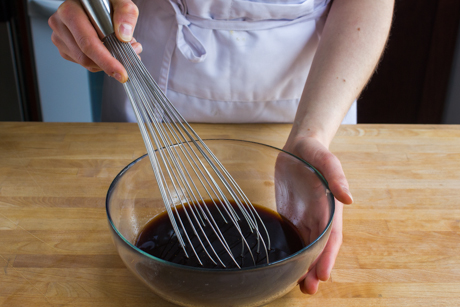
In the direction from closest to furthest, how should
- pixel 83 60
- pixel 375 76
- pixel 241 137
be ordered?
1. pixel 83 60
2. pixel 241 137
3. pixel 375 76

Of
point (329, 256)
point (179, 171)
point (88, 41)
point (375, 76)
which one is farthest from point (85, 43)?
point (375, 76)

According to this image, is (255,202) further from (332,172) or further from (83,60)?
(83,60)

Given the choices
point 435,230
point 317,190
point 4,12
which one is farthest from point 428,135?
point 4,12

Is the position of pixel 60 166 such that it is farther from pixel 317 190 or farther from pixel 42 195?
pixel 317 190

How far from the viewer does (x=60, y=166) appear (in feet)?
1.64

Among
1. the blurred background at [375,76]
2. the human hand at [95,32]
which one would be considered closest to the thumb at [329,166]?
the human hand at [95,32]

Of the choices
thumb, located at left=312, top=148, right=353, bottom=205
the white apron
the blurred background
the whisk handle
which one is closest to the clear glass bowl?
thumb, located at left=312, top=148, right=353, bottom=205

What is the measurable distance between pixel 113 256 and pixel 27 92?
0.87 meters

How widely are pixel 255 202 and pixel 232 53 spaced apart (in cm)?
29

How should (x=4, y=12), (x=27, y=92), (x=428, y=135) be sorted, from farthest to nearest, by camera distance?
(x=27, y=92) → (x=4, y=12) → (x=428, y=135)

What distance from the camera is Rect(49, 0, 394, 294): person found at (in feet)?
1.73

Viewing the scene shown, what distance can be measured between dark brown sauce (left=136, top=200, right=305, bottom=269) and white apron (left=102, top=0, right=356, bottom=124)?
0.32 m

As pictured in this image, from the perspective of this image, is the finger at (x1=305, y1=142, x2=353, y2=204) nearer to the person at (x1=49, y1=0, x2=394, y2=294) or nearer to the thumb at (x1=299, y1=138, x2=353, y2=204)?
the thumb at (x1=299, y1=138, x2=353, y2=204)

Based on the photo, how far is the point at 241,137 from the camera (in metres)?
0.58
